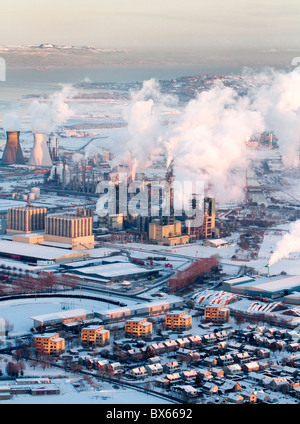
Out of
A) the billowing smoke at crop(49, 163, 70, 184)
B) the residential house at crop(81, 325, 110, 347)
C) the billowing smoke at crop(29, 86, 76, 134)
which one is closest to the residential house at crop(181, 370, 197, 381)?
the residential house at crop(81, 325, 110, 347)

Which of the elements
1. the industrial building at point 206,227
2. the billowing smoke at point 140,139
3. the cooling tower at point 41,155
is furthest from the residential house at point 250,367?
the cooling tower at point 41,155

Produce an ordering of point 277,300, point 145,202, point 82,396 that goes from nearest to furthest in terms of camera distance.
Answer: point 82,396 → point 277,300 → point 145,202

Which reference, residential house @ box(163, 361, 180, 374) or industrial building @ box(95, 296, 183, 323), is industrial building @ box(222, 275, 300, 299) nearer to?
industrial building @ box(95, 296, 183, 323)

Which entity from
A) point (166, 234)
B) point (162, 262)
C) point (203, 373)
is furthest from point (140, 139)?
point (203, 373)

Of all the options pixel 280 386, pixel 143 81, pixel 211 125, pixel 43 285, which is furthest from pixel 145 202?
pixel 143 81

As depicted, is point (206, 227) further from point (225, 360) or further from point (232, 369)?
point (232, 369)

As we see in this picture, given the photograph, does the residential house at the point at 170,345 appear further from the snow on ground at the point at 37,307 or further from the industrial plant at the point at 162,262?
the snow on ground at the point at 37,307
